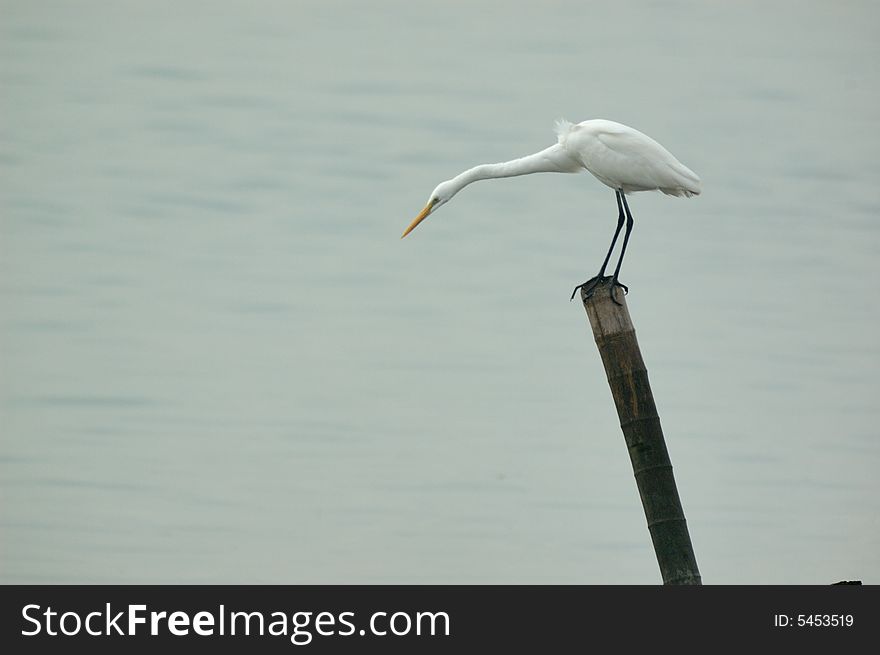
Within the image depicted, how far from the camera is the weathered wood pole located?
6.73m

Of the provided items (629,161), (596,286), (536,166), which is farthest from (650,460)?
(536,166)

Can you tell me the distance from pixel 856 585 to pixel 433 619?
5.94ft

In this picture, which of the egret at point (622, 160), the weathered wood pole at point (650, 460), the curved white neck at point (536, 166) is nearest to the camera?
the weathered wood pole at point (650, 460)

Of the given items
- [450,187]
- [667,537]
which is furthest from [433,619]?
[450,187]

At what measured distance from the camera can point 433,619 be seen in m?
6.48

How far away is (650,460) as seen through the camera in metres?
6.76

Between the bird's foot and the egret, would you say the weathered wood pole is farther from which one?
the egret

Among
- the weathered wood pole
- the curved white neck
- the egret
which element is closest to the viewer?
the weathered wood pole

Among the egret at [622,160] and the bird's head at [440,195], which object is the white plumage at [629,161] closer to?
the egret at [622,160]

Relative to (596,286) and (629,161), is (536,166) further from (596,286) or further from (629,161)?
(596,286)

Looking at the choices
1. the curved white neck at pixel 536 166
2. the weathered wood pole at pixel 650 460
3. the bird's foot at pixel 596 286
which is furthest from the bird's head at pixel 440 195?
the weathered wood pole at pixel 650 460

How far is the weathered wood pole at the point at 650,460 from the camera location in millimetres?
6730

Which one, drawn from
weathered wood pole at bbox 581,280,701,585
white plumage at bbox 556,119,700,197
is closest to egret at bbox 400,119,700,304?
white plumage at bbox 556,119,700,197

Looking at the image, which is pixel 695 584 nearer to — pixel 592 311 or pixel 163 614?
pixel 592 311
